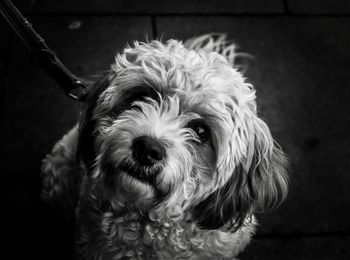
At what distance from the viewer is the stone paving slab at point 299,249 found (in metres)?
2.81

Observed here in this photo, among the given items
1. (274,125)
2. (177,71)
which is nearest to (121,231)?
(177,71)

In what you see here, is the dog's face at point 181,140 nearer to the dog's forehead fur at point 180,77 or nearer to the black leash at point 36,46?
the dog's forehead fur at point 180,77

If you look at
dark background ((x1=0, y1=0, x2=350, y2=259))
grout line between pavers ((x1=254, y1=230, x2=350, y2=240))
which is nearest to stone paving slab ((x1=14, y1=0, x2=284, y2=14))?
dark background ((x1=0, y1=0, x2=350, y2=259))

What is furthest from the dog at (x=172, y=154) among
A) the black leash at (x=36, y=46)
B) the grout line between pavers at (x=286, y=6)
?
the grout line between pavers at (x=286, y=6)

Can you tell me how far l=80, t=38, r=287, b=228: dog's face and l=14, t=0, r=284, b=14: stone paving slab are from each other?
68.7 inches

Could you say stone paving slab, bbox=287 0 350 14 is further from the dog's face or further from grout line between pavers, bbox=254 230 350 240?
the dog's face

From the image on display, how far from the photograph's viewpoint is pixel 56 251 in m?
2.77

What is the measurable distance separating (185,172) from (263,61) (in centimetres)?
197

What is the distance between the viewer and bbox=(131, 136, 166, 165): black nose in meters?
1.71

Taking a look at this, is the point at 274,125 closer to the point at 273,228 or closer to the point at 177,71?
the point at 273,228

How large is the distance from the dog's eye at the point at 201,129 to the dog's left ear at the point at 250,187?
0.58 feet

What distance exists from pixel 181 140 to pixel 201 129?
0.12m

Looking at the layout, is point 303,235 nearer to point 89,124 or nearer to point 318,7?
point 89,124

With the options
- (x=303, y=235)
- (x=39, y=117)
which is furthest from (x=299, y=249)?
(x=39, y=117)
